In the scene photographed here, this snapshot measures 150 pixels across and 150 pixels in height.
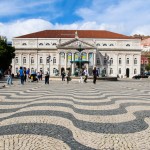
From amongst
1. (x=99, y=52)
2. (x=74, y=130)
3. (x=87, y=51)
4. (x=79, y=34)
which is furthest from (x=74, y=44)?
(x=74, y=130)

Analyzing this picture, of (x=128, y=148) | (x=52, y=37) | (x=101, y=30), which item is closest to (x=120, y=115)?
(x=128, y=148)

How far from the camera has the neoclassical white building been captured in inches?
3922

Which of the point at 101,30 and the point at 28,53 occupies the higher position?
the point at 101,30

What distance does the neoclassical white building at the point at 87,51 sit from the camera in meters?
99.6

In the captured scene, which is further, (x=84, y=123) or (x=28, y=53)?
(x=28, y=53)

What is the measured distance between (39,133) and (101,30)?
4109 inches

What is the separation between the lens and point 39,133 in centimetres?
518

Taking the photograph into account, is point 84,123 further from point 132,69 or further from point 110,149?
point 132,69

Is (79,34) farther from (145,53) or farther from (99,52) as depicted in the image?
(145,53)

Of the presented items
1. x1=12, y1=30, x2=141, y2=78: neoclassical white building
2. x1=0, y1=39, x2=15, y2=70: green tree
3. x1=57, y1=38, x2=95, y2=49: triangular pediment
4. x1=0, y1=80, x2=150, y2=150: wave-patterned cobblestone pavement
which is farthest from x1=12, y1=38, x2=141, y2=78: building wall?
x1=0, y1=80, x2=150, y2=150: wave-patterned cobblestone pavement

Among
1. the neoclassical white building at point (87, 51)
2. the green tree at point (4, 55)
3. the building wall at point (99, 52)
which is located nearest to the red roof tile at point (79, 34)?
the neoclassical white building at point (87, 51)

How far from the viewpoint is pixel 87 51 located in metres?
97.0

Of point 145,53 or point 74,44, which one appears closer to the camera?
point 74,44

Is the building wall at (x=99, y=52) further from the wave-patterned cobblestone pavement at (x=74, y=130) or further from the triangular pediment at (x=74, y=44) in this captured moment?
the wave-patterned cobblestone pavement at (x=74, y=130)
